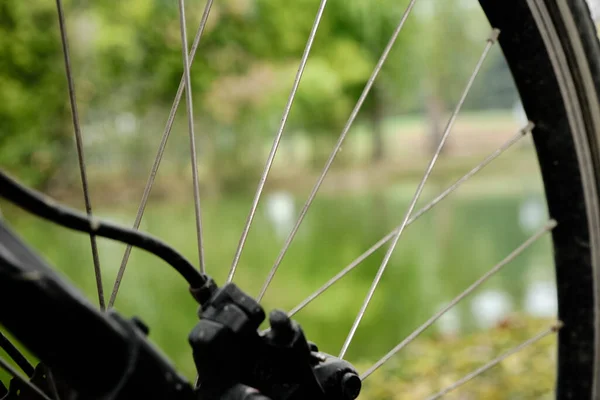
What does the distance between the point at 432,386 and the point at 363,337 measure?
0.58 metres

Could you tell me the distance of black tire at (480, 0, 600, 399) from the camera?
368mm

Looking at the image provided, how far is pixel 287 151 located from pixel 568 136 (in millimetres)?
2086

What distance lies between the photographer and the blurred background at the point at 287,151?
1.93 m

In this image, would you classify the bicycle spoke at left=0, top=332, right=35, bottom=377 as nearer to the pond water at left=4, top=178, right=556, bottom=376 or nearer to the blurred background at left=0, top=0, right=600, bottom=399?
the pond water at left=4, top=178, right=556, bottom=376

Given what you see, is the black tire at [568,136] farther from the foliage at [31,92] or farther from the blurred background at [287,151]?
the foliage at [31,92]

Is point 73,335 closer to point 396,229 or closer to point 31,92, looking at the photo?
point 396,229

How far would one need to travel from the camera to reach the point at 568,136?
1.28 ft

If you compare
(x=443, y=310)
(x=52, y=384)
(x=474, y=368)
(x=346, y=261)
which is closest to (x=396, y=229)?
(x=443, y=310)

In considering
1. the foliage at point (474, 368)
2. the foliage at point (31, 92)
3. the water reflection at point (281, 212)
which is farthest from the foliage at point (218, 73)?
the foliage at point (474, 368)

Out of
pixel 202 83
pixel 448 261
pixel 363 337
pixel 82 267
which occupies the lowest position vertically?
pixel 363 337

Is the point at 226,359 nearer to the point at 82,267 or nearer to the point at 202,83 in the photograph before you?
the point at 82,267

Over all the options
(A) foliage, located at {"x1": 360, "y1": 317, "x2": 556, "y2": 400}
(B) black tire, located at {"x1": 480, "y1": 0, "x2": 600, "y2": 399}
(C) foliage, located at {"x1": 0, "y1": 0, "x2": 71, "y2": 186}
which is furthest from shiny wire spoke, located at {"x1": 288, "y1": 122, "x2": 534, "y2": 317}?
(C) foliage, located at {"x1": 0, "y1": 0, "x2": 71, "y2": 186}

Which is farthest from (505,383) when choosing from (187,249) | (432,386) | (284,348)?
(187,249)

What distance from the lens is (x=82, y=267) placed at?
196 cm
